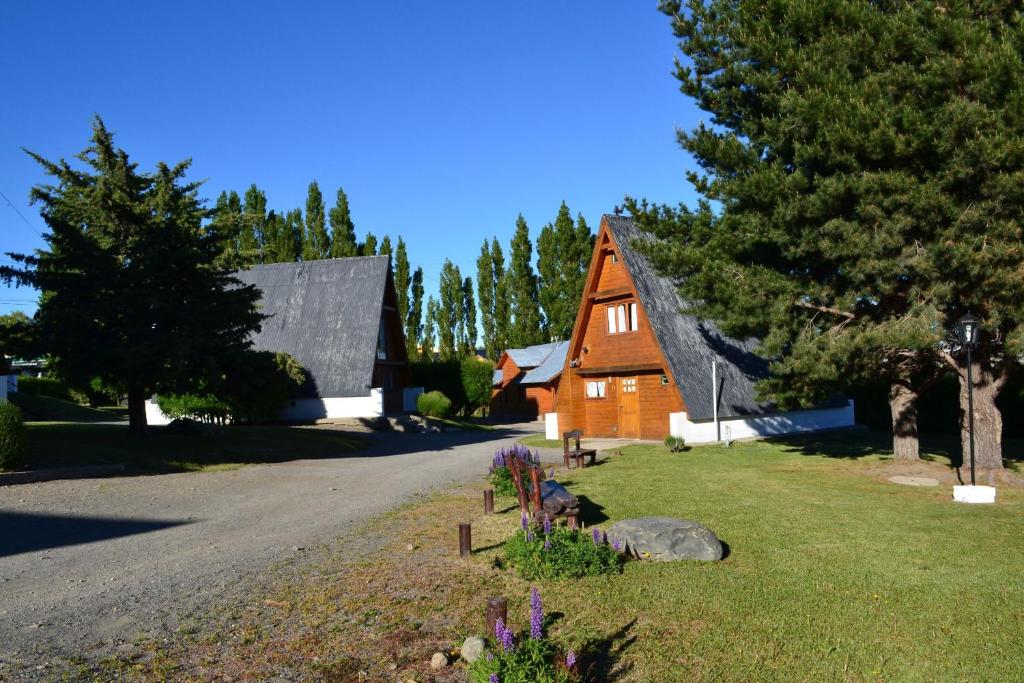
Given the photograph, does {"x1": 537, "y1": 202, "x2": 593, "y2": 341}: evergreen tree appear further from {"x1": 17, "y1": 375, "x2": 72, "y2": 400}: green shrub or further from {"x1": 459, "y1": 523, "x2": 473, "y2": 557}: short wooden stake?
{"x1": 459, "y1": 523, "x2": 473, "y2": 557}: short wooden stake

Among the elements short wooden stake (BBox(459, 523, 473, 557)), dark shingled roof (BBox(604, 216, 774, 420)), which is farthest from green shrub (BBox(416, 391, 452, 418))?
short wooden stake (BBox(459, 523, 473, 557))

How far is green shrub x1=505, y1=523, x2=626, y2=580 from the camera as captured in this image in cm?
820

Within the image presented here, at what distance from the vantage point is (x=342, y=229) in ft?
206

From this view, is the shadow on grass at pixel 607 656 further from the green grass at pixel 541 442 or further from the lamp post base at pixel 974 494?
the green grass at pixel 541 442

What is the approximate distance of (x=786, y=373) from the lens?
16891 mm

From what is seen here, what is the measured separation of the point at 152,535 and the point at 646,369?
18235 mm

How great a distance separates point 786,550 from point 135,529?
945 cm

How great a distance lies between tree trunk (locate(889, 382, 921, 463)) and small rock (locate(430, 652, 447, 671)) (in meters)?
16.0

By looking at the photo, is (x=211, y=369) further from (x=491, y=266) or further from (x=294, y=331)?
(x=491, y=266)

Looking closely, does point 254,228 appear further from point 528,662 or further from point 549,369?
point 528,662

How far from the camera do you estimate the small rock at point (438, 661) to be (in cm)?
Answer: 578

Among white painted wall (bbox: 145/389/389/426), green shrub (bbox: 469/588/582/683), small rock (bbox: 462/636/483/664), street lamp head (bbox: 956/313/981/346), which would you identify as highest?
street lamp head (bbox: 956/313/981/346)

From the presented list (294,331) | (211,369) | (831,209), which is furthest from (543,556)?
(294,331)

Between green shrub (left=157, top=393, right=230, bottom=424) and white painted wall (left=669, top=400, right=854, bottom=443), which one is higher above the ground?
green shrub (left=157, top=393, right=230, bottom=424)
